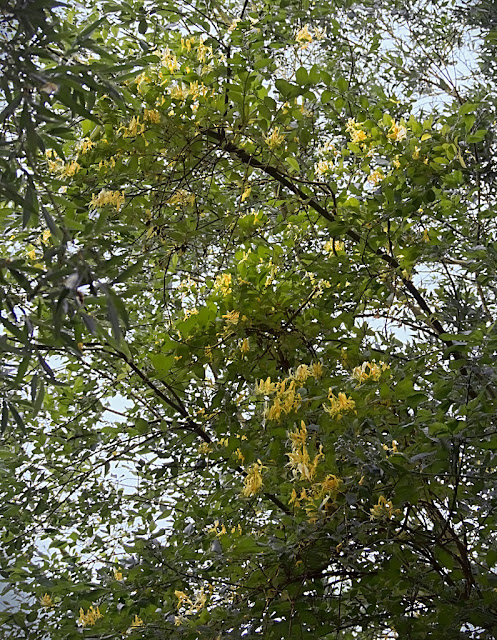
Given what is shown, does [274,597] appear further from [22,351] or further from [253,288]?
[22,351]

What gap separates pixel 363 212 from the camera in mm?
1539

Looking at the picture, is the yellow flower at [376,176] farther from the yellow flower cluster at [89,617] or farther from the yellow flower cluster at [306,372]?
the yellow flower cluster at [89,617]

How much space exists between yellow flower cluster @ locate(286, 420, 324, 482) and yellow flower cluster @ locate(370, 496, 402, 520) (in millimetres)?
112

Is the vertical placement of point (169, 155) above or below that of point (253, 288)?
above

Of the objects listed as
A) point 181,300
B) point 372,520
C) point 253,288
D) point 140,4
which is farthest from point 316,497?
point 181,300

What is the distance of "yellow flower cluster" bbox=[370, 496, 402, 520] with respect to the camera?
1119mm

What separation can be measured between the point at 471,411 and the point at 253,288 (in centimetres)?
52

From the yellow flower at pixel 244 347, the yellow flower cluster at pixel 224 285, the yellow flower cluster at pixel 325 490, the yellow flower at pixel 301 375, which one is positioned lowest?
the yellow flower cluster at pixel 325 490

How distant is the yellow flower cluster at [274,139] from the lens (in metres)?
1.42

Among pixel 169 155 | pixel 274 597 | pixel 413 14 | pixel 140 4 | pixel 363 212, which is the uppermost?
pixel 413 14

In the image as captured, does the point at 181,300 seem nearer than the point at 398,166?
No

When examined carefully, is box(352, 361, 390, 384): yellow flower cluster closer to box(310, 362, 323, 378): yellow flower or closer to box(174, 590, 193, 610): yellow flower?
box(310, 362, 323, 378): yellow flower

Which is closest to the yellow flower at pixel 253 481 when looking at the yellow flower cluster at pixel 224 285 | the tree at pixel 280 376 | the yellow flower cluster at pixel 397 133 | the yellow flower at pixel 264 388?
the tree at pixel 280 376

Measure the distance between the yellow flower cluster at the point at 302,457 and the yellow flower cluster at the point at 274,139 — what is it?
0.60 m
